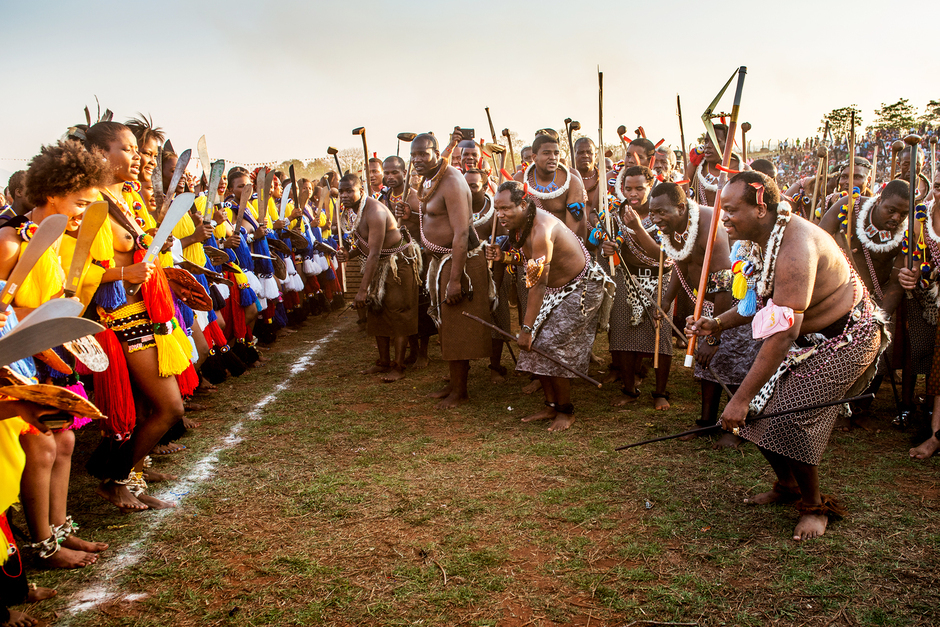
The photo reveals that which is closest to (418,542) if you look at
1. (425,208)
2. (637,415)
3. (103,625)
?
(103,625)

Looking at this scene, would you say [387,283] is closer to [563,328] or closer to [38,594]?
[563,328]

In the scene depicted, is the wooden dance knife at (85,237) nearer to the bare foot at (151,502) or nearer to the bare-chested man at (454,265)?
the bare foot at (151,502)

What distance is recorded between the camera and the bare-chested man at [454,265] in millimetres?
5586

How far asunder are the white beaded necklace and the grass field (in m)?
1.30

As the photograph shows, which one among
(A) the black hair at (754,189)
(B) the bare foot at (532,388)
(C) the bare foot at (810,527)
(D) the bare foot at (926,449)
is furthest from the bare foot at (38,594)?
(D) the bare foot at (926,449)

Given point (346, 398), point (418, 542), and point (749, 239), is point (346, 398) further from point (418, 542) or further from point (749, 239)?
point (749, 239)

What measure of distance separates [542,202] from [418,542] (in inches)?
163

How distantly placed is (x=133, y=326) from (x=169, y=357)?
25 centimetres

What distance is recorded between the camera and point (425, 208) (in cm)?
592

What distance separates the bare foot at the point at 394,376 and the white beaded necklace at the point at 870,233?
14.1 ft

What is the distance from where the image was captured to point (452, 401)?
573 centimetres

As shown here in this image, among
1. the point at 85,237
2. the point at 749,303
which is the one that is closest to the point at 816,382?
the point at 749,303

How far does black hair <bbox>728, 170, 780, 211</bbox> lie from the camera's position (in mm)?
3203

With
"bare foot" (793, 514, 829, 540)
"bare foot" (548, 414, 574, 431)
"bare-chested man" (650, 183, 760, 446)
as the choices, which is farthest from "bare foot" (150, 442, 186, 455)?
"bare foot" (793, 514, 829, 540)
